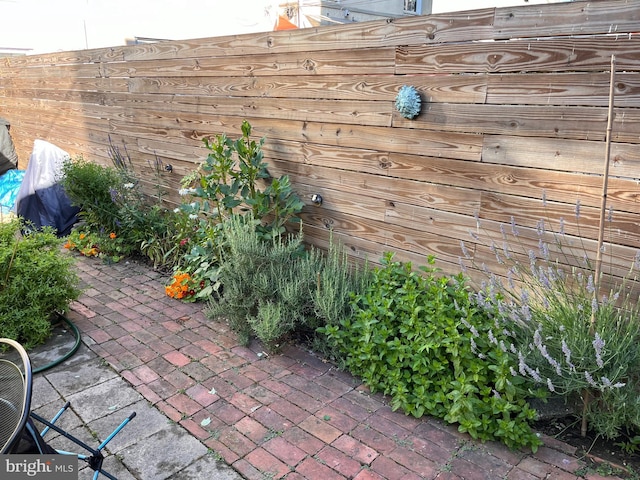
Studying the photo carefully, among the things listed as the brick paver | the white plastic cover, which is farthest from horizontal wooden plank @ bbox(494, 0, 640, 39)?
the white plastic cover

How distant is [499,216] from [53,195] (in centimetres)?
538

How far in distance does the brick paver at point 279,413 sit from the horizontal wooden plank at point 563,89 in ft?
5.57

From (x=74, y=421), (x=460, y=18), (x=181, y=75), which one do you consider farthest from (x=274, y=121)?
(x=74, y=421)

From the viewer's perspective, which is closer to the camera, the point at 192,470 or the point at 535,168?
the point at 192,470

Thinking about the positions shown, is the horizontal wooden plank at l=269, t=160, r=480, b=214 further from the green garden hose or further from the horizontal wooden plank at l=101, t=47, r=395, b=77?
the green garden hose

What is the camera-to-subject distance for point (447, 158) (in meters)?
2.94

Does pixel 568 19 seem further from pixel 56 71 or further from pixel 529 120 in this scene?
pixel 56 71

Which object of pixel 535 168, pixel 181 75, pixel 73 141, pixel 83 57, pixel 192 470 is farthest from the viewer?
pixel 73 141

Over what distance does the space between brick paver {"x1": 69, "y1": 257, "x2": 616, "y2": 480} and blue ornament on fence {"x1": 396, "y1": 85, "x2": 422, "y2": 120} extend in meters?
1.69

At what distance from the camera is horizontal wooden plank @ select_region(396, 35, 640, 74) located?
2.23 metres

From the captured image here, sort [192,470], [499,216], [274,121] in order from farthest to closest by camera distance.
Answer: [274,121] → [499,216] → [192,470]

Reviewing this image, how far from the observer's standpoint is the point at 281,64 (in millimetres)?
3777

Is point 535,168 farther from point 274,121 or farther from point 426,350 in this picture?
point 274,121

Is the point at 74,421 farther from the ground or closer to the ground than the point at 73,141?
closer to the ground
